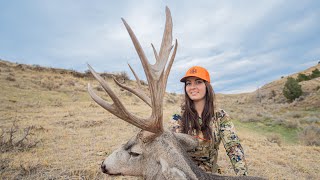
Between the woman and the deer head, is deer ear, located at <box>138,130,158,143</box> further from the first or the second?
the woman

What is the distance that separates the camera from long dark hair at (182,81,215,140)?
4363 millimetres

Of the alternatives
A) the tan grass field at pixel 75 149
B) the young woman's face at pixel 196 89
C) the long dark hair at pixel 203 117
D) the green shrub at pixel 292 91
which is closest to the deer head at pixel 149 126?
the long dark hair at pixel 203 117

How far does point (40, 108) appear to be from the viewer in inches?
588

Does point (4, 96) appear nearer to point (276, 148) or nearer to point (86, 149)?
point (86, 149)

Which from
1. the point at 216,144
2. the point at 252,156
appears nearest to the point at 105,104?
the point at 216,144

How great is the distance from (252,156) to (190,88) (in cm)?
474

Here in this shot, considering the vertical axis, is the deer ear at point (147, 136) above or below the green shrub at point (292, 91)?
below

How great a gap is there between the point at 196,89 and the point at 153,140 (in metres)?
1.48

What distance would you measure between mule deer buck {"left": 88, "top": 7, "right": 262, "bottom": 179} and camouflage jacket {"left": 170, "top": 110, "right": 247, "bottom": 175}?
804mm

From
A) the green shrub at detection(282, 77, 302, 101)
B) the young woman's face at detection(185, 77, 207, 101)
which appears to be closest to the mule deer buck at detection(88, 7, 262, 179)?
the young woman's face at detection(185, 77, 207, 101)

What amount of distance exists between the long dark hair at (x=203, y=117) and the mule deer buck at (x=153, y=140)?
80 cm

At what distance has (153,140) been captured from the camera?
3299 millimetres

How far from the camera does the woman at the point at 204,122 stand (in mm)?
4316

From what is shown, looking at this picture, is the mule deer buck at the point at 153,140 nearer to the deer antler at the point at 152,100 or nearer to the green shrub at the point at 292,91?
the deer antler at the point at 152,100
